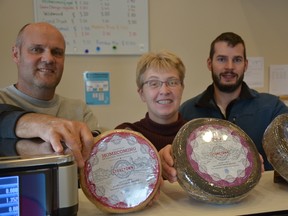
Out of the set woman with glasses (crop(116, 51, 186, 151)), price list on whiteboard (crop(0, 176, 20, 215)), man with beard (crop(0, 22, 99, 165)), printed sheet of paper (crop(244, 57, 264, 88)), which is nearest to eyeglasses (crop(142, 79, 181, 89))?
woman with glasses (crop(116, 51, 186, 151))

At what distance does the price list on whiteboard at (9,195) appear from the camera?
442mm

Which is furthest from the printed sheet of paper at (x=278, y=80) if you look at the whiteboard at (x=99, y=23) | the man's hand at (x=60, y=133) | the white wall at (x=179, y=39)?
the man's hand at (x=60, y=133)

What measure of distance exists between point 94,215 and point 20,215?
210 mm

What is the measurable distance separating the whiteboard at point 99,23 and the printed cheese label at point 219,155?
1435 millimetres

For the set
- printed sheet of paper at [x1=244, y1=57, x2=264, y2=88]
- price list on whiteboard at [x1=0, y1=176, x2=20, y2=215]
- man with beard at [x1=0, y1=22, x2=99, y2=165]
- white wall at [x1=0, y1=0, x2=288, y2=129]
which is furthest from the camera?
printed sheet of paper at [x1=244, y1=57, x2=264, y2=88]

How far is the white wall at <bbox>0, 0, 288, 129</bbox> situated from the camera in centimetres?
189

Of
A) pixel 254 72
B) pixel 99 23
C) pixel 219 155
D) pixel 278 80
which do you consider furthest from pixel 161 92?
pixel 278 80

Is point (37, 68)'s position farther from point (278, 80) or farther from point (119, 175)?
point (278, 80)

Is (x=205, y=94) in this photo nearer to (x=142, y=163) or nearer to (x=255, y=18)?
(x=255, y=18)

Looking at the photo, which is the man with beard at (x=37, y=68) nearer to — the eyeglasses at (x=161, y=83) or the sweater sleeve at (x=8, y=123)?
the eyeglasses at (x=161, y=83)

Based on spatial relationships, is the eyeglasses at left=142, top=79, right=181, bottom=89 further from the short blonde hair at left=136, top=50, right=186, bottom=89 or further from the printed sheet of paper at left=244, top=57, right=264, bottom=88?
the printed sheet of paper at left=244, top=57, right=264, bottom=88

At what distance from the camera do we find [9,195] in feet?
1.46

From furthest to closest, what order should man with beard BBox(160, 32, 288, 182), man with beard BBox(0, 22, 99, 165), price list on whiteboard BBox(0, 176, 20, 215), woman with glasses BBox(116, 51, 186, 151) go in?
man with beard BBox(160, 32, 288, 182), man with beard BBox(0, 22, 99, 165), woman with glasses BBox(116, 51, 186, 151), price list on whiteboard BBox(0, 176, 20, 215)

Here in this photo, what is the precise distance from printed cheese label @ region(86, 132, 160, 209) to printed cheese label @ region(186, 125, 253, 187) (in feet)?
0.31
